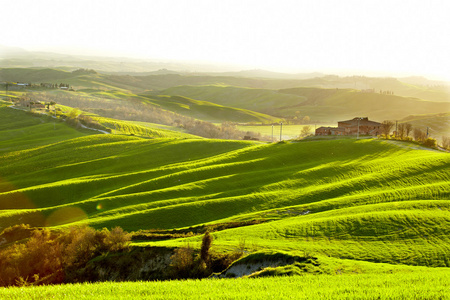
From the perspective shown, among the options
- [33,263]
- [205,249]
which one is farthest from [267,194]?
[33,263]

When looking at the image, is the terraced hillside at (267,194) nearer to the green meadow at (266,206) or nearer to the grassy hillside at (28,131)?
the green meadow at (266,206)

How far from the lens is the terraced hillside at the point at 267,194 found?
3694 cm

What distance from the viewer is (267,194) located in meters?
58.5

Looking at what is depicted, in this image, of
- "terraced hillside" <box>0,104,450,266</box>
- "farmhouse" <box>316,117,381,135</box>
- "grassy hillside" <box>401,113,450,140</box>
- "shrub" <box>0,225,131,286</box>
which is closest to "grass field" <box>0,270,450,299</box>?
"terraced hillside" <box>0,104,450,266</box>

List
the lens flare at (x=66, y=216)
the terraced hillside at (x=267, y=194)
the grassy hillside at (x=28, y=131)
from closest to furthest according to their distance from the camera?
the terraced hillside at (x=267, y=194)
the lens flare at (x=66, y=216)
the grassy hillside at (x=28, y=131)

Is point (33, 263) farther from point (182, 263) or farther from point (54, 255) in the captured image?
point (182, 263)

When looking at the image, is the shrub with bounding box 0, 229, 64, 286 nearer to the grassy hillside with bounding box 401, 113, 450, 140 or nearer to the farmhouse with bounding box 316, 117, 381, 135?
the farmhouse with bounding box 316, 117, 381, 135

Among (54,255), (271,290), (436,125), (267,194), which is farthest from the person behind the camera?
(436,125)

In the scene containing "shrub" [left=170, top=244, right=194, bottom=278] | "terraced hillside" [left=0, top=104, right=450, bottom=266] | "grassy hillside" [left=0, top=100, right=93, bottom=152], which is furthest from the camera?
"grassy hillside" [left=0, top=100, right=93, bottom=152]

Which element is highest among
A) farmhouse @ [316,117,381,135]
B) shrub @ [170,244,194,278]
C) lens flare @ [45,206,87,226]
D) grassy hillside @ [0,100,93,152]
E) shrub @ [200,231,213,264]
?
farmhouse @ [316,117,381,135]

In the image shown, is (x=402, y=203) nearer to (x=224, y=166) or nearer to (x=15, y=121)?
(x=224, y=166)

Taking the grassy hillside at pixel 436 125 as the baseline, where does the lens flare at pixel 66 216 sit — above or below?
below

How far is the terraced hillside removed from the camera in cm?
3694

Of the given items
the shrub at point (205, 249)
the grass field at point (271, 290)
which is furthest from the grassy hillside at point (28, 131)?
the grass field at point (271, 290)
